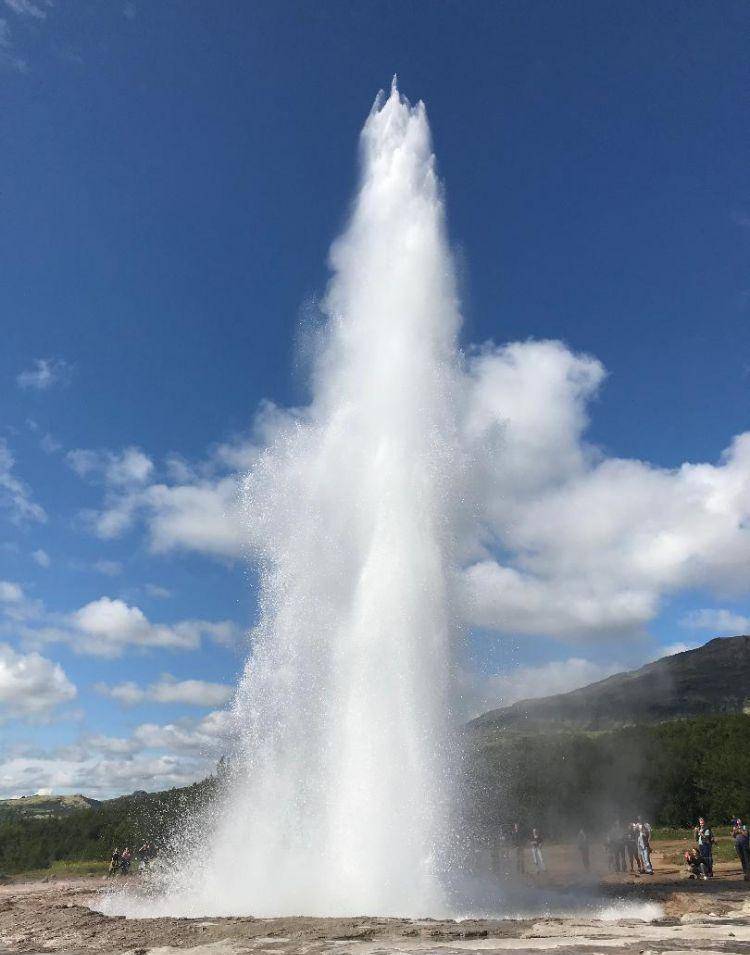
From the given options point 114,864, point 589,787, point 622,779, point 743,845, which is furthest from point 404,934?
point 622,779

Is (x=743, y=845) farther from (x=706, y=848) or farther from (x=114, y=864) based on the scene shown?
(x=114, y=864)

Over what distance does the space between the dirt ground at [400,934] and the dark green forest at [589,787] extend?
2311 centimetres

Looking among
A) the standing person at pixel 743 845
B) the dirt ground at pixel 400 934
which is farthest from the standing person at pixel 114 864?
Answer: the standing person at pixel 743 845

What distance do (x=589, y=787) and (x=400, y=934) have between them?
42.5 meters

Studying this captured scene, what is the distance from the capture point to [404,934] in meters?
10.2

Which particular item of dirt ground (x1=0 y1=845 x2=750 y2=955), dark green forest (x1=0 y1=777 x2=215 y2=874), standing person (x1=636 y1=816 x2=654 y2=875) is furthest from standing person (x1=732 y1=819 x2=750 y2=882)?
dark green forest (x1=0 y1=777 x2=215 y2=874)

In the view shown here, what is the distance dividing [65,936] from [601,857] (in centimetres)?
2407

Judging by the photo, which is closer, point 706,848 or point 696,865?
point 706,848

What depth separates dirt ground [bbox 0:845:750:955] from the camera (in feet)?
31.1

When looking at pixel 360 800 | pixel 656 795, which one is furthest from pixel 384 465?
pixel 656 795

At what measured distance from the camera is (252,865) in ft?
51.5

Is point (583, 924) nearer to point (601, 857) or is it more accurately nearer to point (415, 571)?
point (415, 571)

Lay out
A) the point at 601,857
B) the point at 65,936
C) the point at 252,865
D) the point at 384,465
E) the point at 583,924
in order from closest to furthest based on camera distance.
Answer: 1. the point at 583,924
2. the point at 65,936
3. the point at 252,865
4. the point at 384,465
5. the point at 601,857

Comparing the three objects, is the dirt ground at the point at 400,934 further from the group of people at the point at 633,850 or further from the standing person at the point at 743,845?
the group of people at the point at 633,850
